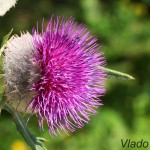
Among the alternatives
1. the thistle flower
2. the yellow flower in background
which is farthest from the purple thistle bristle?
the yellow flower in background

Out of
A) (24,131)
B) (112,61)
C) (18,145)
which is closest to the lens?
(24,131)

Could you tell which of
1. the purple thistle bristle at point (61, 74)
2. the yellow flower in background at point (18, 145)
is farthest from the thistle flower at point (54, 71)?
the yellow flower in background at point (18, 145)

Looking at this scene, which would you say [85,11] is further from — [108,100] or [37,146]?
[37,146]

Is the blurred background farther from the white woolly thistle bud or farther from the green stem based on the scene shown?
the white woolly thistle bud

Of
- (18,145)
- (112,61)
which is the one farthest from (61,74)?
(112,61)

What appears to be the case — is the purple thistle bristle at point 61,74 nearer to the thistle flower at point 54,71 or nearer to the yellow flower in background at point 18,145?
the thistle flower at point 54,71

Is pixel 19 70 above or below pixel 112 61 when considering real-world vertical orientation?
below

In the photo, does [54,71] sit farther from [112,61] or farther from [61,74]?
[112,61]
